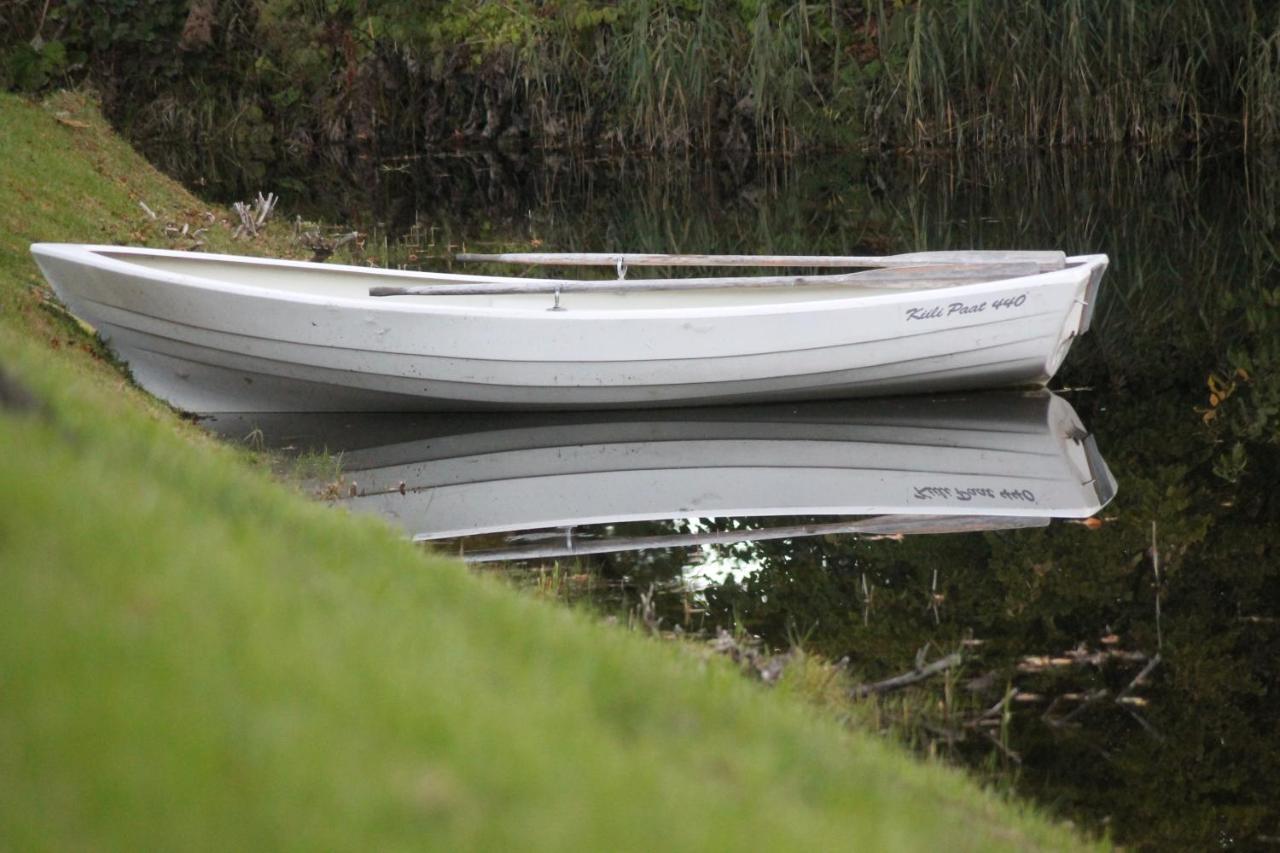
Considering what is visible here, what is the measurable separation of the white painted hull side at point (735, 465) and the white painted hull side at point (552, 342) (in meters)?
0.21

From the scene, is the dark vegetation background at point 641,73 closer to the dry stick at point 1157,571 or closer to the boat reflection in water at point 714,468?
the boat reflection in water at point 714,468

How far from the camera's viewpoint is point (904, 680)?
→ 19.6ft

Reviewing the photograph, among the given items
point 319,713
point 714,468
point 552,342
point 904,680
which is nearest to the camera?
point 319,713

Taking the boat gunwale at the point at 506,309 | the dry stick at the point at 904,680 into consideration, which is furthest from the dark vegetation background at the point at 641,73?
the dry stick at the point at 904,680

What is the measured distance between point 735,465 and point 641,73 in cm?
1397

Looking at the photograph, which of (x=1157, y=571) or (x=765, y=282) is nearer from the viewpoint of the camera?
(x=1157, y=571)

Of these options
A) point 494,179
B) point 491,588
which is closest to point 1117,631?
point 491,588

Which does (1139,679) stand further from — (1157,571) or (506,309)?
(506,309)

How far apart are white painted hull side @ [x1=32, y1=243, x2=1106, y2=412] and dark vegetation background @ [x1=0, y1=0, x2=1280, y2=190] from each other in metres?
10.3

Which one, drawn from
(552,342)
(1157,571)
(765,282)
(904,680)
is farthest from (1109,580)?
(552,342)

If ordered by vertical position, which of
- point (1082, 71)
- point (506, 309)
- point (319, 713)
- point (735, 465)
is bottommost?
point (735, 465)

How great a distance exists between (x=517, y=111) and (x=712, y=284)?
17.7m

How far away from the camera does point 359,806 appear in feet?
7.90

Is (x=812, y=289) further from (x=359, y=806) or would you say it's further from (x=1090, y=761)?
(x=359, y=806)
